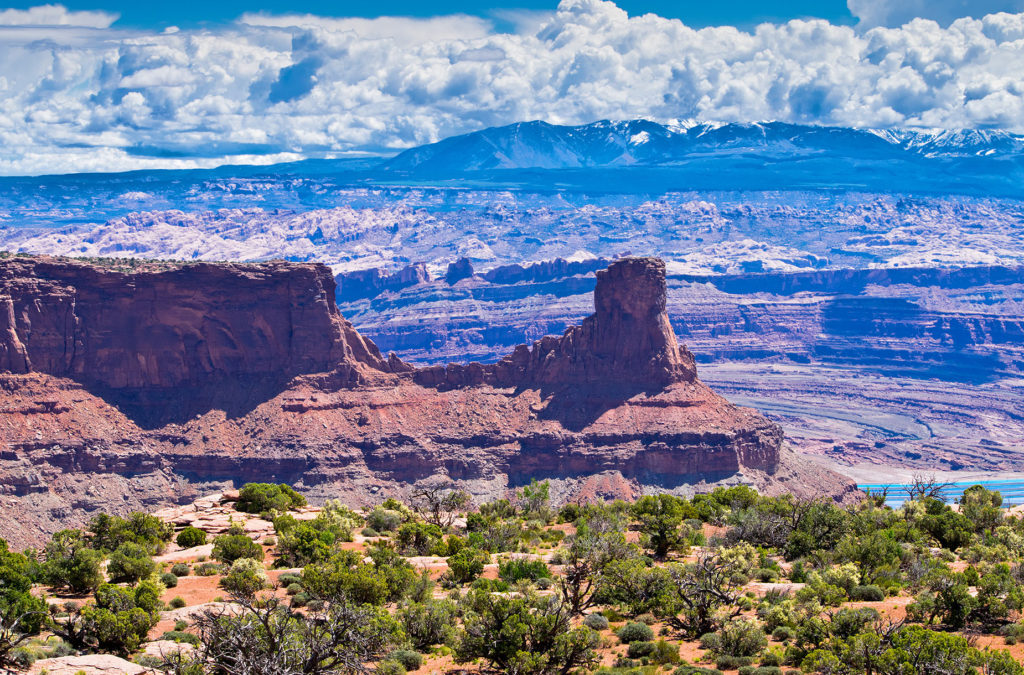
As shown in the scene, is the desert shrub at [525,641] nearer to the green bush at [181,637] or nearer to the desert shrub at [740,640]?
the desert shrub at [740,640]

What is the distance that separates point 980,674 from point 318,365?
11933 cm

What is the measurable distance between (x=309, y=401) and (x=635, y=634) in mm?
104178

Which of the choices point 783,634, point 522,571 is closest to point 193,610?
point 522,571

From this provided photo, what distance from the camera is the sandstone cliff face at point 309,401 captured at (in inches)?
5290

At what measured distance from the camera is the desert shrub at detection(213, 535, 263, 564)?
2309 inches

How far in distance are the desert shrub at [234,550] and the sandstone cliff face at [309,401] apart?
232ft

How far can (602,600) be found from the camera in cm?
5012

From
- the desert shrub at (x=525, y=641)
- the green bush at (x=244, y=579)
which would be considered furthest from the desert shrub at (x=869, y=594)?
the green bush at (x=244, y=579)

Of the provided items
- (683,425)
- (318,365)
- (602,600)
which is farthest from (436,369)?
(602,600)

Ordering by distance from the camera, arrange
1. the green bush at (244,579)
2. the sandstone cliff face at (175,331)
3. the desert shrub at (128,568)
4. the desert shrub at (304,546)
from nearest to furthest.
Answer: the green bush at (244,579)
the desert shrub at (128,568)
the desert shrub at (304,546)
the sandstone cliff face at (175,331)

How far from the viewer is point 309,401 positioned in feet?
478

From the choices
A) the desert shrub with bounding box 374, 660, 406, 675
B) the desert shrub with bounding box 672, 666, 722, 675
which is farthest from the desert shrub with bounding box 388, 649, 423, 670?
the desert shrub with bounding box 672, 666, 722, 675

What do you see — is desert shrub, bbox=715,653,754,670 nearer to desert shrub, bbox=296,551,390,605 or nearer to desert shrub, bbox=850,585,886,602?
desert shrub, bbox=850,585,886,602

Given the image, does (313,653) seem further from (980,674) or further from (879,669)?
(980,674)
